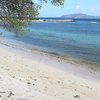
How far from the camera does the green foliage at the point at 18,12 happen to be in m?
12.4

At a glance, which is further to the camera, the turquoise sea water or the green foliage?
the turquoise sea water

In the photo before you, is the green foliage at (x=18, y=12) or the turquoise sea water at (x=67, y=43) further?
the turquoise sea water at (x=67, y=43)

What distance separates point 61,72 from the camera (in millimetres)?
22938

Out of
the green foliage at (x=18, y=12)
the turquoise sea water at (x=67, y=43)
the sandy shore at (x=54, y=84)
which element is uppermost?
the green foliage at (x=18, y=12)

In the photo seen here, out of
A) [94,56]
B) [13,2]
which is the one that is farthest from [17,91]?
[94,56]

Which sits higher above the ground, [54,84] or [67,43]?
[54,84]

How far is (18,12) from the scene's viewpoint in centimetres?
1291

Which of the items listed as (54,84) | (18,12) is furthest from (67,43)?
(18,12)

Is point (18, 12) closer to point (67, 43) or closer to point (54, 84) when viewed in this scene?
point (54, 84)

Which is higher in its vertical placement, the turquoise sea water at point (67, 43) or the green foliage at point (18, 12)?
the green foliage at point (18, 12)

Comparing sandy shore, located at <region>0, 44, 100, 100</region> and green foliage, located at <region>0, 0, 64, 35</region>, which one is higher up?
green foliage, located at <region>0, 0, 64, 35</region>

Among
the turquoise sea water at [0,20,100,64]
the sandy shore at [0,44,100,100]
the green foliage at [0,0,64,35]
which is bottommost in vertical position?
the turquoise sea water at [0,20,100,64]

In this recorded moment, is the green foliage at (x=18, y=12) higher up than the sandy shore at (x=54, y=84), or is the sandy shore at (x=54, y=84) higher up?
the green foliage at (x=18, y=12)

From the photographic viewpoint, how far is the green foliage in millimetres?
12398
